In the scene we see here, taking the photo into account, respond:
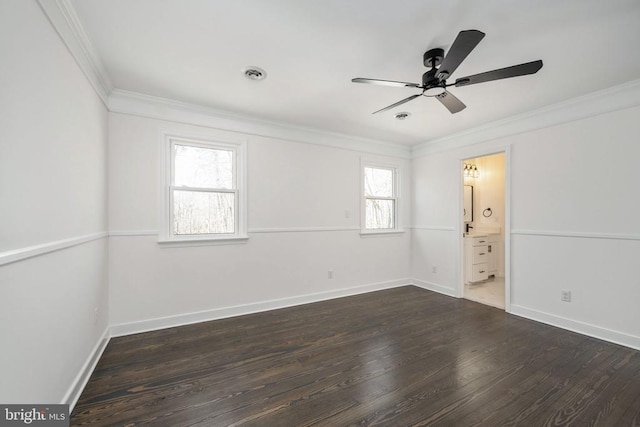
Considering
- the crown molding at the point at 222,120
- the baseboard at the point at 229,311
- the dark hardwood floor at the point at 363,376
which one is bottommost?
the dark hardwood floor at the point at 363,376

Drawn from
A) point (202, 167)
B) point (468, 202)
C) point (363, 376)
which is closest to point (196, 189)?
point (202, 167)

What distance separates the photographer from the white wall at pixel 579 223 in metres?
2.67

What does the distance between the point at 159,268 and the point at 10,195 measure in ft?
6.71

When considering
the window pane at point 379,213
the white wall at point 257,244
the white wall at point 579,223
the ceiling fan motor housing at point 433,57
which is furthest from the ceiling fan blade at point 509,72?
the window pane at point 379,213

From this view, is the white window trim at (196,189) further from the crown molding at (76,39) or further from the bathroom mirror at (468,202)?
the bathroom mirror at (468,202)

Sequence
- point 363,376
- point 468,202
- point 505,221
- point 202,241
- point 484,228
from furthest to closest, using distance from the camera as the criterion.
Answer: point 468,202 < point 484,228 < point 505,221 < point 202,241 < point 363,376

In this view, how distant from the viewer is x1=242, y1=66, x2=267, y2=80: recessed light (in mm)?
2367

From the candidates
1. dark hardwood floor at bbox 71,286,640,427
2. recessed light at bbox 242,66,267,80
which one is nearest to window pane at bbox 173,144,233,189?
recessed light at bbox 242,66,267,80

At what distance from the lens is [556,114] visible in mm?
3131

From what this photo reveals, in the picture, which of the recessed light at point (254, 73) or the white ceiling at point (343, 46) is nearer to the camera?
the white ceiling at point (343, 46)

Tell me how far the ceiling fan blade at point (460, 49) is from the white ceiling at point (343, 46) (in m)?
0.23

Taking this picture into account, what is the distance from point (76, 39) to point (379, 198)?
4117 millimetres

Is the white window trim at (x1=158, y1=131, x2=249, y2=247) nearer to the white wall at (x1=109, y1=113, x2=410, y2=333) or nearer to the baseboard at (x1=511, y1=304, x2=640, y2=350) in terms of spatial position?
Result: the white wall at (x1=109, y1=113, x2=410, y2=333)

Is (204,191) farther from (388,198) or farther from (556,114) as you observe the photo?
(556,114)
